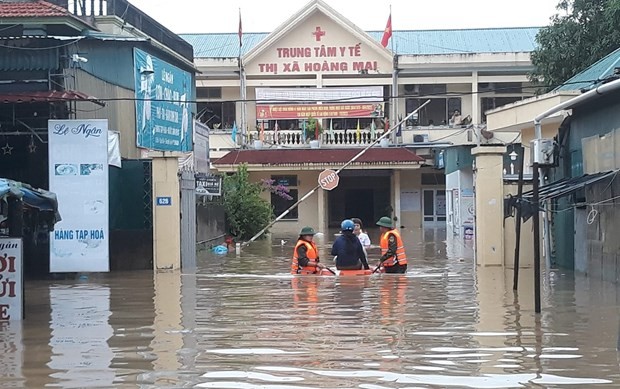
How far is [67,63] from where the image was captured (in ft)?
65.7

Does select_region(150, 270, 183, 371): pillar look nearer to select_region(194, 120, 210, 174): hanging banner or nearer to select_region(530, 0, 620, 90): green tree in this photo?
select_region(194, 120, 210, 174): hanging banner

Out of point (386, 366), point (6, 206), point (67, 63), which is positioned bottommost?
point (386, 366)

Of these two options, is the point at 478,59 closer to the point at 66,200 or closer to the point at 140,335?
the point at 66,200

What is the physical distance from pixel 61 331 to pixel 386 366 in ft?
15.7

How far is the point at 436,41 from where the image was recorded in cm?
4794

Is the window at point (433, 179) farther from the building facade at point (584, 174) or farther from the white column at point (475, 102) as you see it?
the building facade at point (584, 174)

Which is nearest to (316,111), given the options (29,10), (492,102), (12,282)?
(492,102)

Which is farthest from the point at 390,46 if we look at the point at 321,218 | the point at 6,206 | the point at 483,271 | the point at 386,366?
the point at 386,366

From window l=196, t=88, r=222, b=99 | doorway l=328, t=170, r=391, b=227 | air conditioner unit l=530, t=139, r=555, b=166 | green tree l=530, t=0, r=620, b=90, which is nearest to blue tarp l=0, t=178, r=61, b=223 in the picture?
air conditioner unit l=530, t=139, r=555, b=166

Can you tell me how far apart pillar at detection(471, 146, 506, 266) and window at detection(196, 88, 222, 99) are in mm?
26100

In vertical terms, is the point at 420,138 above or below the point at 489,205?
A: above

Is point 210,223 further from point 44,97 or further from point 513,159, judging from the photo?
point 513,159

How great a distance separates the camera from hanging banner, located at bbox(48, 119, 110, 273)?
1928 centimetres

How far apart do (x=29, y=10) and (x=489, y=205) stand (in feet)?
36.4
